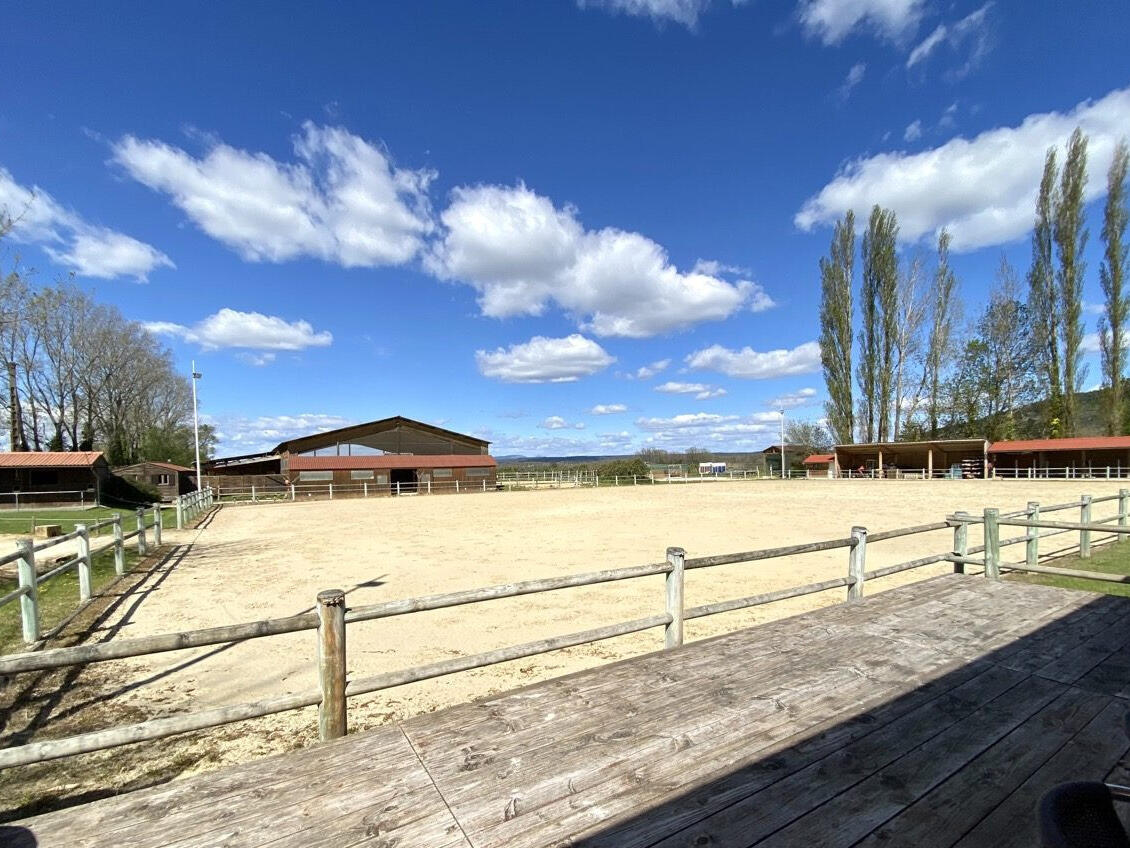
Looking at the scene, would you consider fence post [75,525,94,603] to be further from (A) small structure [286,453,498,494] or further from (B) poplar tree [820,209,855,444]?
(B) poplar tree [820,209,855,444]

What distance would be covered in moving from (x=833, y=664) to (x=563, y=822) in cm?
252

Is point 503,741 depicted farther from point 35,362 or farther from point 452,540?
point 35,362

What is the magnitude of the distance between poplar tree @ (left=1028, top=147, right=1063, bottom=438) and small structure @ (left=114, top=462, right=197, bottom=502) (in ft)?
207

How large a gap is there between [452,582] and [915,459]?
46.5 metres

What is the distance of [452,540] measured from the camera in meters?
15.5

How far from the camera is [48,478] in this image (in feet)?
100

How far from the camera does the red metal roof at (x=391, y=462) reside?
4200 cm

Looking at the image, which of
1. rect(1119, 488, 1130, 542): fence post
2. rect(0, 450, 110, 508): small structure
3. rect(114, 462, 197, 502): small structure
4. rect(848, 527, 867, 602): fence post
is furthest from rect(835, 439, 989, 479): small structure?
rect(114, 462, 197, 502): small structure

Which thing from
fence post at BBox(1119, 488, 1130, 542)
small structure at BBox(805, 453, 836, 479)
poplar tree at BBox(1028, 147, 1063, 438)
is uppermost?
poplar tree at BBox(1028, 147, 1063, 438)

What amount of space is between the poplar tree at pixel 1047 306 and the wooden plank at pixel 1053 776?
47.4 metres

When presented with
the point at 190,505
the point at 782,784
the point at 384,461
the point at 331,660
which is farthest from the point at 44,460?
the point at 782,784

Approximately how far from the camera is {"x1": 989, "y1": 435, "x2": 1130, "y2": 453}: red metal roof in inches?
1329

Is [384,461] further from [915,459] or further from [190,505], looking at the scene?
[915,459]

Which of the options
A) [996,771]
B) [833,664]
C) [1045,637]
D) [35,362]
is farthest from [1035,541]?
[35,362]
